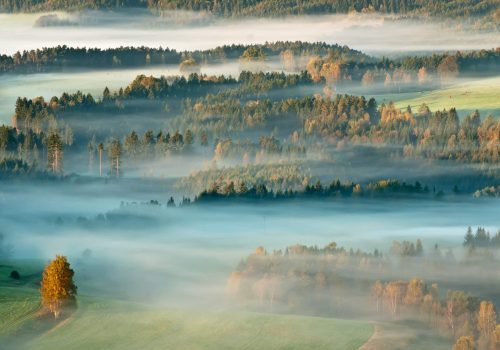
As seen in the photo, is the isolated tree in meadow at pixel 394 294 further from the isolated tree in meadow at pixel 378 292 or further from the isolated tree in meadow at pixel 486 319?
the isolated tree in meadow at pixel 486 319

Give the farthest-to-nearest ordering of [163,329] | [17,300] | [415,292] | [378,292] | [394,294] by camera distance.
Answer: [378,292] < [415,292] < [394,294] < [17,300] < [163,329]

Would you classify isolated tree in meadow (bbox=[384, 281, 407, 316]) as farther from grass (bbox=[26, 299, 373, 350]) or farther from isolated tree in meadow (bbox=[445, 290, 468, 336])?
grass (bbox=[26, 299, 373, 350])

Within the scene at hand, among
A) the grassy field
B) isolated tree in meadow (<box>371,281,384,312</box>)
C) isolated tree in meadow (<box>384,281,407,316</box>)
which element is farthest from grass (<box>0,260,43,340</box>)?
isolated tree in meadow (<box>371,281,384,312</box>)

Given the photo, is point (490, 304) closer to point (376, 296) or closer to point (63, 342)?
point (376, 296)

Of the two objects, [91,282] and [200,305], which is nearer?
[200,305]

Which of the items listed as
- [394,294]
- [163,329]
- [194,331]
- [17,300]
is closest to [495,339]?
[394,294]

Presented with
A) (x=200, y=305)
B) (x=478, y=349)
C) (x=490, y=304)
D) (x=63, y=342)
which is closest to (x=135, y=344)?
(x=63, y=342)

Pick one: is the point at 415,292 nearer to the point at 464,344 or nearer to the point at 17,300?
the point at 464,344
